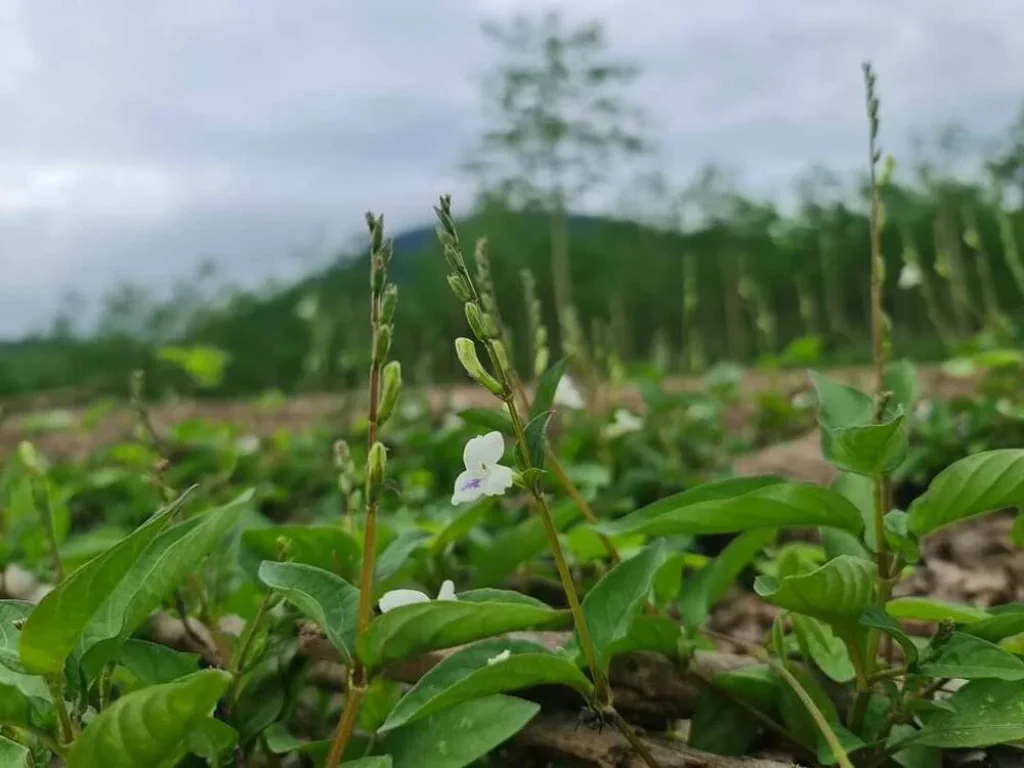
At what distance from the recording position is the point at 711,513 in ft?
3.60

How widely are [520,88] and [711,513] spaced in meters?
17.1

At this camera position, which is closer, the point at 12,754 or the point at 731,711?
the point at 12,754

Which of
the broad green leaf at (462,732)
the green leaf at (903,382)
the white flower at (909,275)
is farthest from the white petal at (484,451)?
the white flower at (909,275)

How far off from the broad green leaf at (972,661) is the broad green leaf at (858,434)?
0.19 meters

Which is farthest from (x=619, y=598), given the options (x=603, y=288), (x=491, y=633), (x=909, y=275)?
(x=603, y=288)

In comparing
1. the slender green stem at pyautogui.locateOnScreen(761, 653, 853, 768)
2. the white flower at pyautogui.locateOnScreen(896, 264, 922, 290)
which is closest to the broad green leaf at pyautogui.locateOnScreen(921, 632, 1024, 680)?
the slender green stem at pyautogui.locateOnScreen(761, 653, 853, 768)

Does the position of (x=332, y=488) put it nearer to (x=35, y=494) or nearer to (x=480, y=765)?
(x=35, y=494)

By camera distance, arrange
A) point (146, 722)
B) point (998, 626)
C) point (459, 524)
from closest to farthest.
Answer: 1. point (146, 722)
2. point (998, 626)
3. point (459, 524)

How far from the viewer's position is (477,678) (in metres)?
0.88

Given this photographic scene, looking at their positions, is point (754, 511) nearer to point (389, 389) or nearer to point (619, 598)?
point (619, 598)

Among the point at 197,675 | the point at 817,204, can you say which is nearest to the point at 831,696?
the point at 197,675

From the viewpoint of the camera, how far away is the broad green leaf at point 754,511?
3.55 ft

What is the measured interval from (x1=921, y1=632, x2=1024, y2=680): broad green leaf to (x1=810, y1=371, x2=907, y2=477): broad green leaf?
7.5 inches

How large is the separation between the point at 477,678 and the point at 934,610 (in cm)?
56
